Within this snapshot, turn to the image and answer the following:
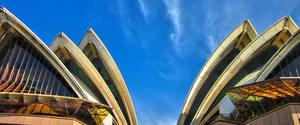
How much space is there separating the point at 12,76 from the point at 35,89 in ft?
5.86

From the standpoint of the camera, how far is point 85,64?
28000mm

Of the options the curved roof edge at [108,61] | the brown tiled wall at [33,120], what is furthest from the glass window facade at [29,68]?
the curved roof edge at [108,61]

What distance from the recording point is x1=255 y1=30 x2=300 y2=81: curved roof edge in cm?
2146

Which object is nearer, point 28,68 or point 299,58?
point 299,58

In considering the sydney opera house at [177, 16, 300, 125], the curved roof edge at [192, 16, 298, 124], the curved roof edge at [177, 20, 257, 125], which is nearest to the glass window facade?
the curved roof edge at [177, 20, 257, 125]

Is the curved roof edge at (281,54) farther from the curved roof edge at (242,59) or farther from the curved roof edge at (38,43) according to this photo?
the curved roof edge at (38,43)

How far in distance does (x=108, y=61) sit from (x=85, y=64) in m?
2.50

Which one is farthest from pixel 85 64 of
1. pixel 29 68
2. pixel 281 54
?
pixel 281 54

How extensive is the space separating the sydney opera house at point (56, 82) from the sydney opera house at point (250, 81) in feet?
22.1

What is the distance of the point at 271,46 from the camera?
2755 centimetres

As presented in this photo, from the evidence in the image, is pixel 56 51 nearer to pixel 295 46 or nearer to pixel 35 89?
pixel 35 89

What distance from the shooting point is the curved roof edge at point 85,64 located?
27.7 metres

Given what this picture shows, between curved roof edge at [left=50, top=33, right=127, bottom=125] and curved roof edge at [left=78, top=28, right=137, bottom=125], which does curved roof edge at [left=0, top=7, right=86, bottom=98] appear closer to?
curved roof edge at [left=50, top=33, right=127, bottom=125]

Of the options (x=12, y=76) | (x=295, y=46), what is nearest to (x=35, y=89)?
(x=12, y=76)
